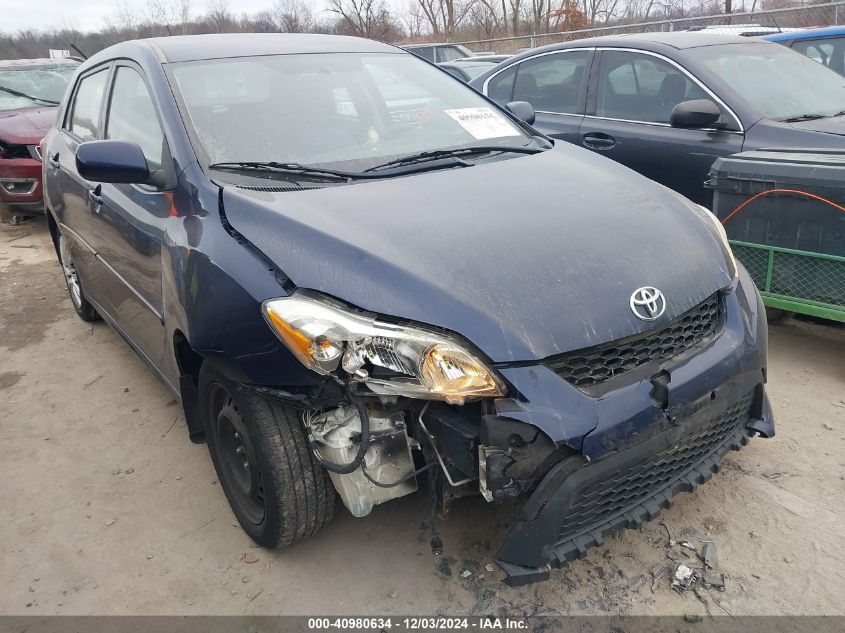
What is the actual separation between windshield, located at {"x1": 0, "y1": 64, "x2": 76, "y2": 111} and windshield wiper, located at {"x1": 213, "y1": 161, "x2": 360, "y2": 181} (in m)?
7.14

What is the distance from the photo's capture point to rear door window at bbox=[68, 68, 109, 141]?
143 inches

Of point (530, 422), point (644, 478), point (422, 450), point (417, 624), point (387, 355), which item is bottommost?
point (417, 624)

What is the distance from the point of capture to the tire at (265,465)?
7.23 ft

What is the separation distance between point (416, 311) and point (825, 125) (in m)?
3.43

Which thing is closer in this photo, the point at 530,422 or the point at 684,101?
the point at 530,422

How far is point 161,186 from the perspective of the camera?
8.50 feet

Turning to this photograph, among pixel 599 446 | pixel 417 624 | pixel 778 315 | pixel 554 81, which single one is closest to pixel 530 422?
pixel 599 446

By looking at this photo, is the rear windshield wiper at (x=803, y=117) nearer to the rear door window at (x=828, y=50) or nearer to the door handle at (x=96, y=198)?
the rear door window at (x=828, y=50)

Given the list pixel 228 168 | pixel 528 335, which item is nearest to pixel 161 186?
pixel 228 168

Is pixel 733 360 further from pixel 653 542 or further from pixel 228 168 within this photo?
pixel 228 168

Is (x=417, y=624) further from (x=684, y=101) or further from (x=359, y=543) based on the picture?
(x=684, y=101)

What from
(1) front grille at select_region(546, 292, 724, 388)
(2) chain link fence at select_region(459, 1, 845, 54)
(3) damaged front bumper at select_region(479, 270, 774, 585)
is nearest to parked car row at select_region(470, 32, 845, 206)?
(1) front grille at select_region(546, 292, 724, 388)

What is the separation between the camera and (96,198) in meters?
3.38

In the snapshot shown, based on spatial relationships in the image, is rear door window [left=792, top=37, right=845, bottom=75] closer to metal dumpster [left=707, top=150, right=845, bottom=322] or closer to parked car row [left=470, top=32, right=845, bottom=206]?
parked car row [left=470, top=32, right=845, bottom=206]
